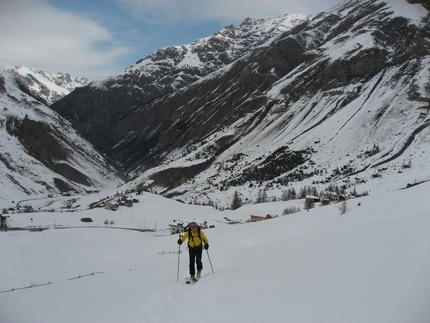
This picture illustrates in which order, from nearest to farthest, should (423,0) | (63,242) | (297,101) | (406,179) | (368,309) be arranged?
(368,309), (63,242), (406,179), (297,101), (423,0)

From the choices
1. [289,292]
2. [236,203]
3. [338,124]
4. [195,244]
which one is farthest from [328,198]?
[289,292]

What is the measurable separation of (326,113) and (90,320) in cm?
14304

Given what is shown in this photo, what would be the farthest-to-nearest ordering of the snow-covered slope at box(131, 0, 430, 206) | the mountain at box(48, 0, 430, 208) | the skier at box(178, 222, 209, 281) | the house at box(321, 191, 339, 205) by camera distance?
1. the mountain at box(48, 0, 430, 208)
2. the snow-covered slope at box(131, 0, 430, 206)
3. the house at box(321, 191, 339, 205)
4. the skier at box(178, 222, 209, 281)

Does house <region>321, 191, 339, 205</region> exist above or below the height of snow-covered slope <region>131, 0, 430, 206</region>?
below

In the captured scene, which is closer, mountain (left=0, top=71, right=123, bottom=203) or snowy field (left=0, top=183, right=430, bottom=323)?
snowy field (left=0, top=183, right=430, bottom=323)

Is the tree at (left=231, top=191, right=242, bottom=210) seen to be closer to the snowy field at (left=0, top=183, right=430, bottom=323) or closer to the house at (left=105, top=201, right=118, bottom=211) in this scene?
the house at (left=105, top=201, right=118, bottom=211)

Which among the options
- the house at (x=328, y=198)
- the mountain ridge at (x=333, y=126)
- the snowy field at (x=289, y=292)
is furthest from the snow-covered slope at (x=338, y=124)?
the snowy field at (x=289, y=292)

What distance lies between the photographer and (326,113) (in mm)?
142375

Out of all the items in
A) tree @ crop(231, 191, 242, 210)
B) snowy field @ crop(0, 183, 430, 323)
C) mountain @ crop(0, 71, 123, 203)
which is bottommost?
snowy field @ crop(0, 183, 430, 323)

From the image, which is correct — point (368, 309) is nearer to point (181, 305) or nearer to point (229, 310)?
point (229, 310)

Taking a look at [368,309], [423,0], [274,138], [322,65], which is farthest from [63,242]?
[423,0]

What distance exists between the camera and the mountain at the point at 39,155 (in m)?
131

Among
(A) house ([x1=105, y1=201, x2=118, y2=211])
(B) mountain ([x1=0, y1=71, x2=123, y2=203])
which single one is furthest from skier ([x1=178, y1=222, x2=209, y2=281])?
(B) mountain ([x1=0, y1=71, x2=123, y2=203])

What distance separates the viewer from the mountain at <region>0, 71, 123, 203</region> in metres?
131
